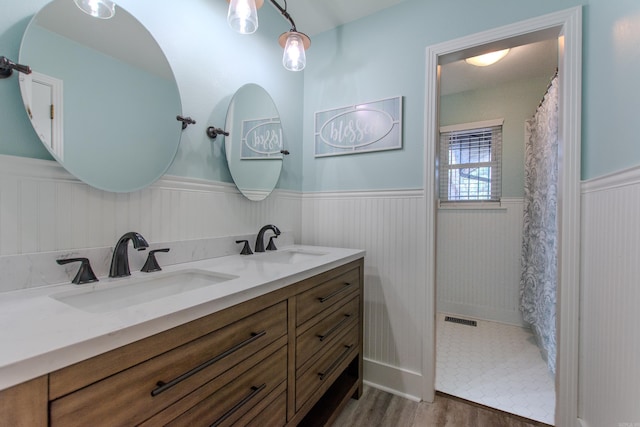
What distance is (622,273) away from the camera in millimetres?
976

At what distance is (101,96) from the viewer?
3.25ft

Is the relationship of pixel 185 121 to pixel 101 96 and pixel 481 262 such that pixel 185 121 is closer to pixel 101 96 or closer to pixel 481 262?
pixel 101 96

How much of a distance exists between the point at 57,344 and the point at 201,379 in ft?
1.17

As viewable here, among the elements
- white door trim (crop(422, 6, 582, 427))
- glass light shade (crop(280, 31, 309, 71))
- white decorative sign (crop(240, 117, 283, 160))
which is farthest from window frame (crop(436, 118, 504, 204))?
glass light shade (crop(280, 31, 309, 71))

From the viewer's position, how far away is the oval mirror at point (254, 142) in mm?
1535

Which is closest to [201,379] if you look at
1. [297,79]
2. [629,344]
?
[629,344]

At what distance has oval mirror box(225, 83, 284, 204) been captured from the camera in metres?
1.54

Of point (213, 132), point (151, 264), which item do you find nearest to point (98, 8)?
point (213, 132)

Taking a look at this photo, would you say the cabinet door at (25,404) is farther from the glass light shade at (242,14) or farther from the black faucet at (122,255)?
→ the glass light shade at (242,14)

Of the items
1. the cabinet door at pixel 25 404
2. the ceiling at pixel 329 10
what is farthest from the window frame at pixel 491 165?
the cabinet door at pixel 25 404

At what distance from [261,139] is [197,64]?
1.73 ft

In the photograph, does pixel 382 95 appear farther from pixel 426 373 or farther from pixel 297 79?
pixel 426 373

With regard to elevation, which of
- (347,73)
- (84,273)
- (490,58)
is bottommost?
(84,273)

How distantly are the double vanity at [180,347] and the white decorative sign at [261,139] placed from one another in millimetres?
668
